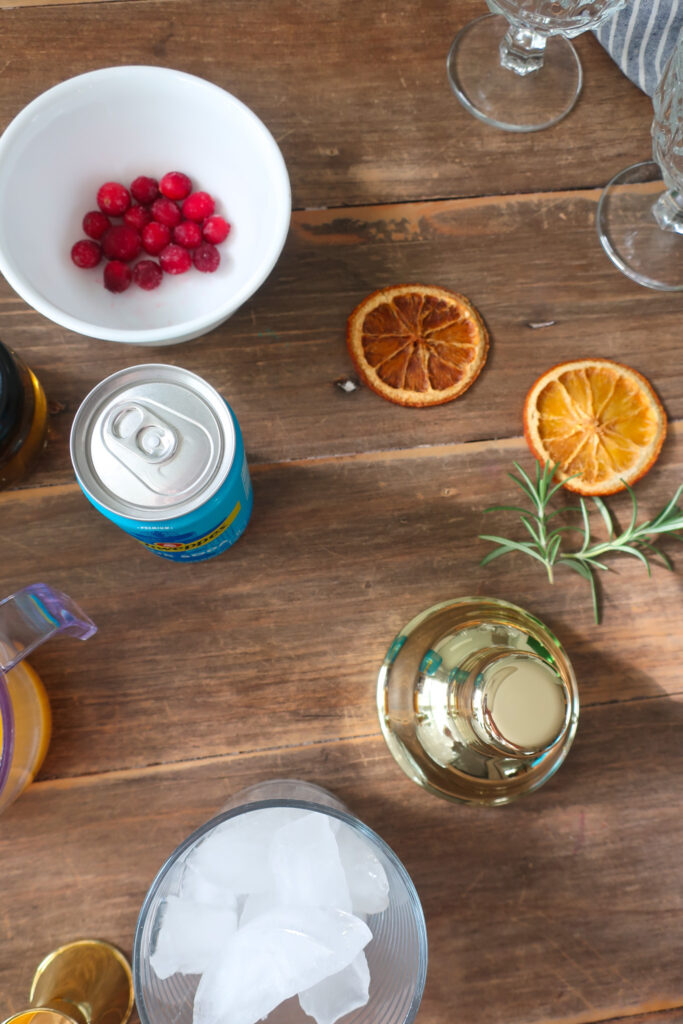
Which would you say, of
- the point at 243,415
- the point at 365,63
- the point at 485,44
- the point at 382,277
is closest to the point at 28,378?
the point at 243,415

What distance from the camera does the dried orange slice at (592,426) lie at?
711 millimetres

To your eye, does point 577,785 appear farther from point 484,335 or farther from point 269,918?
point 484,335

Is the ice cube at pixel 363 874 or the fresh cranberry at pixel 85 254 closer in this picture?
the ice cube at pixel 363 874

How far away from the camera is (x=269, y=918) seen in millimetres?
515

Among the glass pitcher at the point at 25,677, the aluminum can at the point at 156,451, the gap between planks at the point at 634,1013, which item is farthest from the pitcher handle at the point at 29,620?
the gap between planks at the point at 634,1013

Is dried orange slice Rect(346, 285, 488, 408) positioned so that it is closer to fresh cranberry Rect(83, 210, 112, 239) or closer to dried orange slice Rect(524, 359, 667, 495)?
dried orange slice Rect(524, 359, 667, 495)

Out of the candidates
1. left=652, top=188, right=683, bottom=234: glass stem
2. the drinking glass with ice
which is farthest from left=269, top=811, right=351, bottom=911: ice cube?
left=652, top=188, right=683, bottom=234: glass stem

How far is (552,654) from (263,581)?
26cm

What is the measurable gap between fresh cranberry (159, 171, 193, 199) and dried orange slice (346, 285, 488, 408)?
187 mm

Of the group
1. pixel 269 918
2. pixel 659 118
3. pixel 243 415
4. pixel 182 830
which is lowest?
pixel 182 830

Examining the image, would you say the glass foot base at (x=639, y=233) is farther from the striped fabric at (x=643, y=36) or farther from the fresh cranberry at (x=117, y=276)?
the fresh cranberry at (x=117, y=276)

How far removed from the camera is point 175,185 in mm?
699

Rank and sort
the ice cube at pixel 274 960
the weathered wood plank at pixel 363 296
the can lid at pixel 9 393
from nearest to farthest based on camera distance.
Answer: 1. the ice cube at pixel 274 960
2. the can lid at pixel 9 393
3. the weathered wood plank at pixel 363 296

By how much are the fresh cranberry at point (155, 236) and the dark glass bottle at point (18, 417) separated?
0.15m
